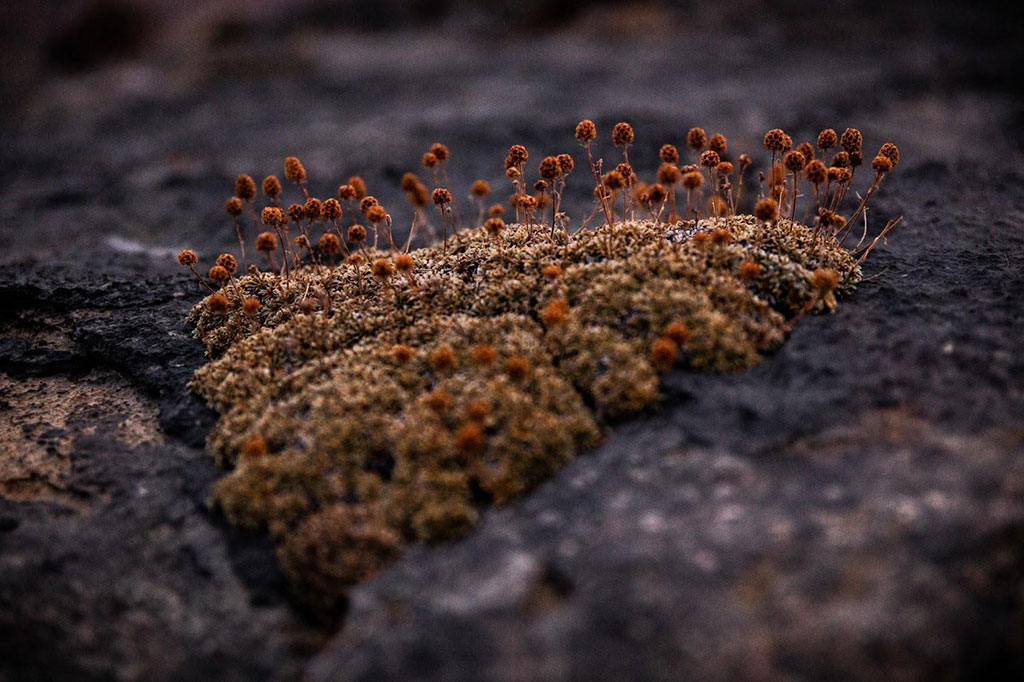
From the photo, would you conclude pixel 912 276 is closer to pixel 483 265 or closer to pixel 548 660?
pixel 483 265

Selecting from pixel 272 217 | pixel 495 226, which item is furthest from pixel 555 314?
pixel 272 217

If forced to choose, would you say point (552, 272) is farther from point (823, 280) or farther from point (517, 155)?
point (823, 280)

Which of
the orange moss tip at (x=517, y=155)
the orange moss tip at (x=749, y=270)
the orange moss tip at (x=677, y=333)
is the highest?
the orange moss tip at (x=517, y=155)

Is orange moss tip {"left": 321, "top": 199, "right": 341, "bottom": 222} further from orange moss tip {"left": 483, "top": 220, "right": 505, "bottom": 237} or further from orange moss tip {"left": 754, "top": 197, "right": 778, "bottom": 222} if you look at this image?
orange moss tip {"left": 754, "top": 197, "right": 778, "bottom": 222}

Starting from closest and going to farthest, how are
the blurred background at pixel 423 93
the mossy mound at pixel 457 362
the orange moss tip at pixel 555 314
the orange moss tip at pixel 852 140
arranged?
the mossy mound at pixel 457 362 → the orange moss tip at pixel 555 314 → the orange moss tip at pixel 852 140 → the blurred background at pixel 423 93

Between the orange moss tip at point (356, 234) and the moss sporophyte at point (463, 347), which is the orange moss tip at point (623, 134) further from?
the orange moss tip at point (356, 234)

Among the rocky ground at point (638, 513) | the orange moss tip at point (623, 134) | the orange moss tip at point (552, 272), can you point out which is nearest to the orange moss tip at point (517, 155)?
the orange moss tip at point (623, 134)
